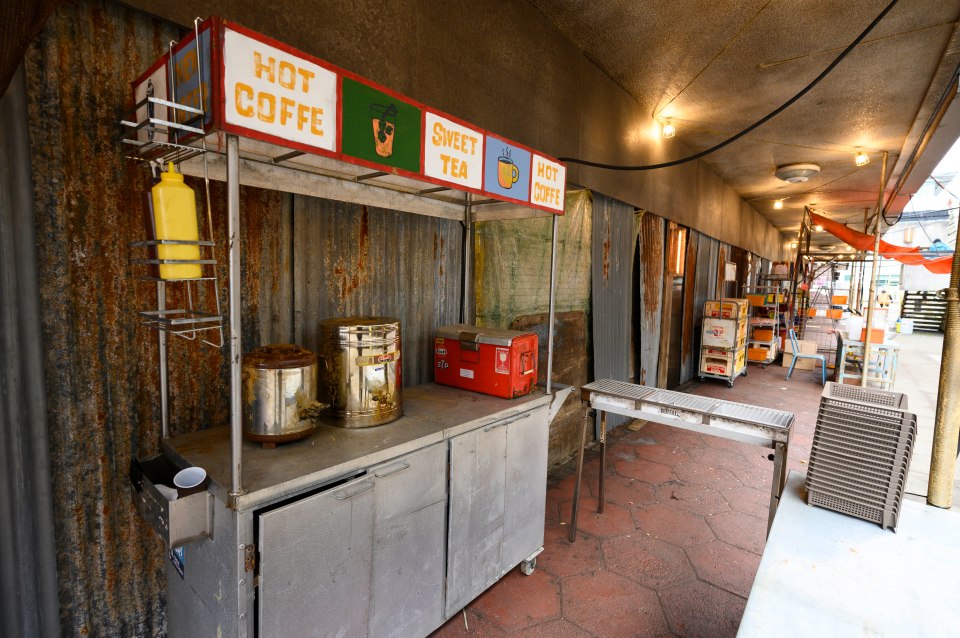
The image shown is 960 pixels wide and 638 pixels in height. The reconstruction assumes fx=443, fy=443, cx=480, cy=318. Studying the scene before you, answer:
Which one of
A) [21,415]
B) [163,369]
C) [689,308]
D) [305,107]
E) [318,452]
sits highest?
[305,107]

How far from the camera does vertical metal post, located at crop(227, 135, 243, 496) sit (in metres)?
1.47

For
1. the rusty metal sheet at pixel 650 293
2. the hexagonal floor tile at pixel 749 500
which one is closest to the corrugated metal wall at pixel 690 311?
the rusty metal sheet at pixel 650 293

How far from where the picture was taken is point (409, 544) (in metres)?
2.14

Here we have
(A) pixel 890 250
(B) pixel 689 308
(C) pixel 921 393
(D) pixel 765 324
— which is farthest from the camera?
(D) pixel 765 324

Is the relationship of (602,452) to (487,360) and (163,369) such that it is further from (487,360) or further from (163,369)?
(163,369)

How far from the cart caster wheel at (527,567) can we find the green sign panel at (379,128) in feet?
8.58

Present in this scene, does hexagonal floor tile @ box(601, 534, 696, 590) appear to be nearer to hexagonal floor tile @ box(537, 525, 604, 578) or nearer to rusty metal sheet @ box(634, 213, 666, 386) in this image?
hexagonal floor tile @ box(537, 525, 604, 578)

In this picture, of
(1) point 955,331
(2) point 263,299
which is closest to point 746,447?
(1) point 955,331

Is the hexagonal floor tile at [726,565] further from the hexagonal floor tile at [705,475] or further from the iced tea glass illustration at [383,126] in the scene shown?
the iced tea glass illustration at [383,126]

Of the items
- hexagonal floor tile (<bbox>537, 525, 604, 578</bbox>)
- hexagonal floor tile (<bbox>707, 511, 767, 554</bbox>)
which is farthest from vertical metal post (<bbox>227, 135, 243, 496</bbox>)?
hexagonal floor tile (<bbox>707, 511, 767, 554</bbox>)

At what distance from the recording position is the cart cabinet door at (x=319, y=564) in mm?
1646

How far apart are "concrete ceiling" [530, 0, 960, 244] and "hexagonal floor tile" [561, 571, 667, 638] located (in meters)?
4.41

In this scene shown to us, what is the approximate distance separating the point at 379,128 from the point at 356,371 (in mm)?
1134

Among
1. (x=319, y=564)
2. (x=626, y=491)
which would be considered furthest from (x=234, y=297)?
(x=626, y=491)
